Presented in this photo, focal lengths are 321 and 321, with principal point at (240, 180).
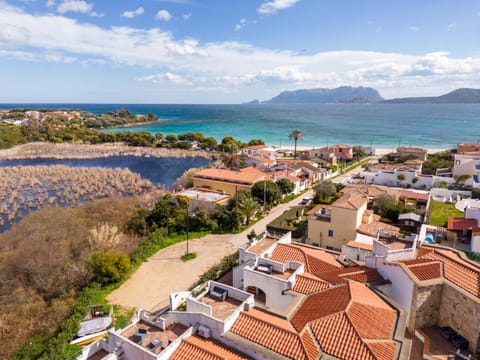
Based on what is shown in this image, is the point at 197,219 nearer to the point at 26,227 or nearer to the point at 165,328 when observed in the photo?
the point at 26,227

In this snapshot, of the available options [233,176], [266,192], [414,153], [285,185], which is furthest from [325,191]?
[414,153]

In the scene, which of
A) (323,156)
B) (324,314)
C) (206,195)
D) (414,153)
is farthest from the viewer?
(323,156)

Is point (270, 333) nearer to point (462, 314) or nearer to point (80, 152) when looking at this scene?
point (462, 314)

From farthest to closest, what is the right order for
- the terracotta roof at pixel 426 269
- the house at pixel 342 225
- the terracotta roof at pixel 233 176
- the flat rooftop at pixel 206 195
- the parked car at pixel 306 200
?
the terracotta roof at pixel 233 176
the parked car at pixel 306 200
the flat rooftop at pixel 206 195
the house at pixel 342 225
the terracotta roof at pixel 426 269

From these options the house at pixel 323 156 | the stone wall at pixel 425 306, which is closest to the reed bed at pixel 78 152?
the house at pixel 323 156

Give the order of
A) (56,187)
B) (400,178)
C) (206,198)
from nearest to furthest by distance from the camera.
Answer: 1. (206,198)
2. (400,178)
3. (56,187)

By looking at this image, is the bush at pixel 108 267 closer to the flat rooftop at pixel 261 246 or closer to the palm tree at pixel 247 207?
the flat rooftop at pixel 261 246

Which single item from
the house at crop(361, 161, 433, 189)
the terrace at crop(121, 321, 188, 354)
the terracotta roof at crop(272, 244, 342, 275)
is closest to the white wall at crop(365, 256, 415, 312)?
the terracotta roof at crop(272, 244, 342, 275)
